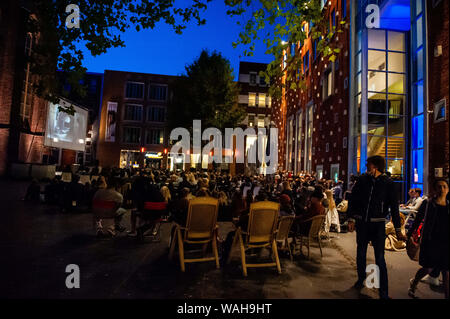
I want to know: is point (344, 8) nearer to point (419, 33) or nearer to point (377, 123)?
point (419, 33)

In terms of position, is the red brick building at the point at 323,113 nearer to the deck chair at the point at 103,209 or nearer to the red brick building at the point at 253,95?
the red brick building at the point at 253,95

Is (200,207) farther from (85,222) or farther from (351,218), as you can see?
(85,222)

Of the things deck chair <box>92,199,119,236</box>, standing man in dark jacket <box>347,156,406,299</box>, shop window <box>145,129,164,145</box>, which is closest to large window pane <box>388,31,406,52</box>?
standing man in dark jacket <box>347,156,406,299</box>

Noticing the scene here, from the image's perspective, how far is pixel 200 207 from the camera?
15.7 ft

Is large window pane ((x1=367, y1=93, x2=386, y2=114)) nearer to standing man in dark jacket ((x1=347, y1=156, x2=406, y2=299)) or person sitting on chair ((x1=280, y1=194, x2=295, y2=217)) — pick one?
person sitting on chair ((x1=280, y1=194, x2=295, y2=217))

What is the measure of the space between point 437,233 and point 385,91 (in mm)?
12567

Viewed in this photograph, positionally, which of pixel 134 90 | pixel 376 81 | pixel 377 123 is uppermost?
pixel 134 90

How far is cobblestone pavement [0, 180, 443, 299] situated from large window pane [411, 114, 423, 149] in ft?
24.4

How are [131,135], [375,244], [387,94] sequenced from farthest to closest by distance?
[131,135], [387,94], [375,244]

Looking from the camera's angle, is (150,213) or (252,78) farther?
(252,78)

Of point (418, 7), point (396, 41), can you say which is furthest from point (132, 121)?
point (418, 7)

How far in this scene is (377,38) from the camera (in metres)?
14.0

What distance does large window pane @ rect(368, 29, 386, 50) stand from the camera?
14.0 meters
